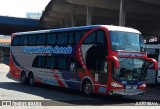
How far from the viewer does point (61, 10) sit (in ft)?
179

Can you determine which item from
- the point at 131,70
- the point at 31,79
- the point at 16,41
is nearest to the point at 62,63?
the point at 31,79

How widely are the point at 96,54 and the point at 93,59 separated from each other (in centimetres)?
35

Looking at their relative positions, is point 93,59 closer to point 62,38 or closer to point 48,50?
point 62,38

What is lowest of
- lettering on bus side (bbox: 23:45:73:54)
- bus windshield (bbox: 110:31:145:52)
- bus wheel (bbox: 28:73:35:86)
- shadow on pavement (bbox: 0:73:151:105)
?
shadow on pavement (bbox: 0:73:151:105)

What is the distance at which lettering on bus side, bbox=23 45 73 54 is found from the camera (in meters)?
20.9

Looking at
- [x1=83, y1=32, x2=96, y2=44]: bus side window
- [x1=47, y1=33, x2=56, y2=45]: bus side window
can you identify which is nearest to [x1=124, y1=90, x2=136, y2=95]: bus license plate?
[x1=83, y1=32, x2=96, y2=44]: bus side window

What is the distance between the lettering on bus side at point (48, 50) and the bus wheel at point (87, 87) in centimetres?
217

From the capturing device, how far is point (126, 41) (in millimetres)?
17844

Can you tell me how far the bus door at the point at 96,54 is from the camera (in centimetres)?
1791

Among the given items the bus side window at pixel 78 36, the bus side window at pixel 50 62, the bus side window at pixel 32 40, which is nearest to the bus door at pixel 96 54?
the bus side window at pixel 78 36

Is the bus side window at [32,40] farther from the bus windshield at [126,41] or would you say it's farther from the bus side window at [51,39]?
the bus windshield at [126,41]

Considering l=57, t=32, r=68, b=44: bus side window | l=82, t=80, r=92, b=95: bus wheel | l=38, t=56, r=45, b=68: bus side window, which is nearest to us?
l=82, t=80, r=92, b=95: bus wheel

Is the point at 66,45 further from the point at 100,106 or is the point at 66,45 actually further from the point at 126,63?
the point at 100,106

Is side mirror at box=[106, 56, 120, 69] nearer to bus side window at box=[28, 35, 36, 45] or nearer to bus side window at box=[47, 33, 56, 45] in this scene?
bus side window at box=[47, 33, 56, 45]
